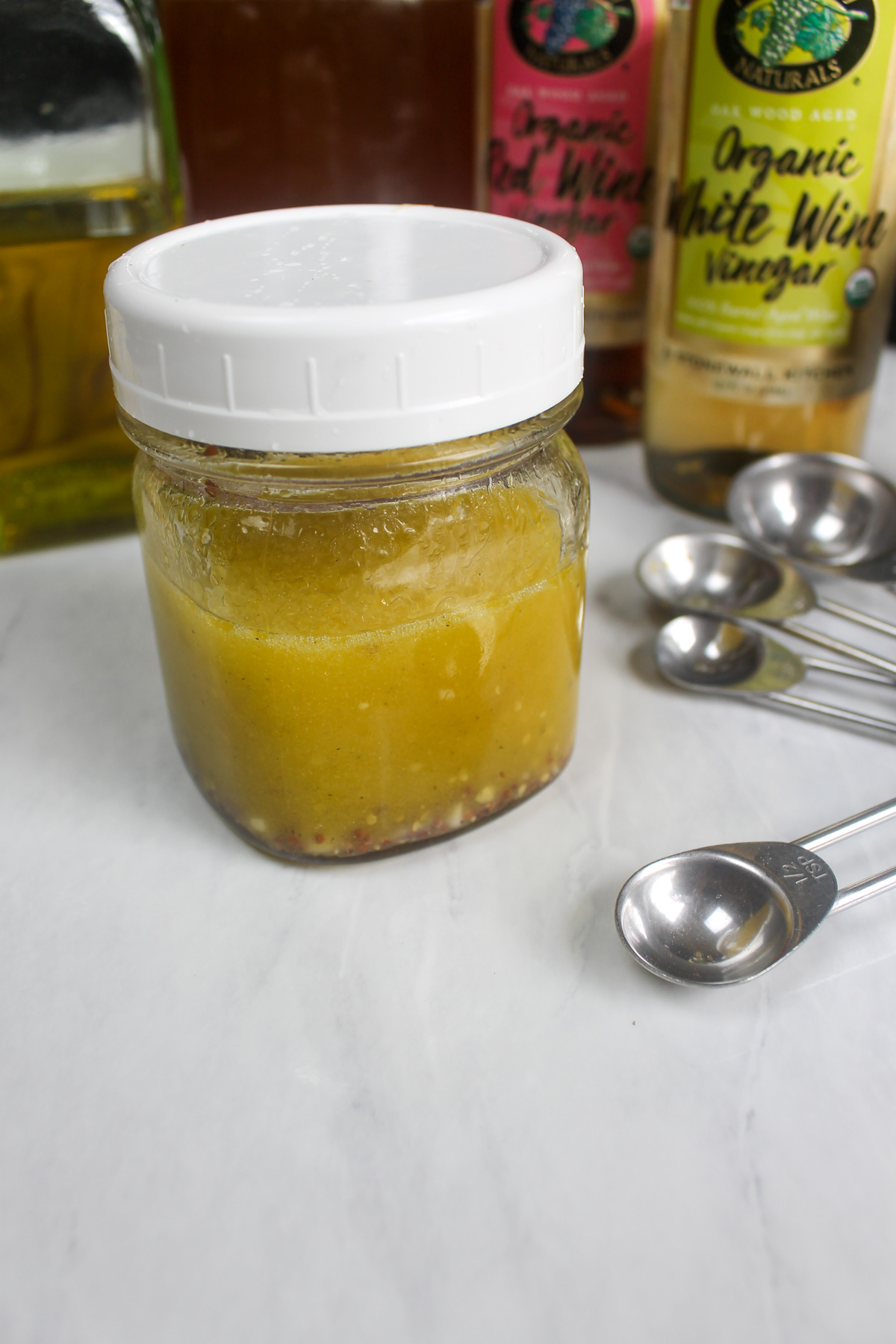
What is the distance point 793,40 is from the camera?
64cm

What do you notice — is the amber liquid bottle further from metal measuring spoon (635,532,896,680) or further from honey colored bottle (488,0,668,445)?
metal measuring spoon (635,532,896,680)

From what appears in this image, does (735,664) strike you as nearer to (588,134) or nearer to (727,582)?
(727,582)

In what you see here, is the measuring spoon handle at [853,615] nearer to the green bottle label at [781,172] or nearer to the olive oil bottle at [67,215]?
the green bottle label at [781,172]

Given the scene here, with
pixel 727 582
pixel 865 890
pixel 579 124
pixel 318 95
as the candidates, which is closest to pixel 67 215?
pixel 318 95

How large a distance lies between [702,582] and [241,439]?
15.6 inches

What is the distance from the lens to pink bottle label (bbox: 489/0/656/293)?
75 cm

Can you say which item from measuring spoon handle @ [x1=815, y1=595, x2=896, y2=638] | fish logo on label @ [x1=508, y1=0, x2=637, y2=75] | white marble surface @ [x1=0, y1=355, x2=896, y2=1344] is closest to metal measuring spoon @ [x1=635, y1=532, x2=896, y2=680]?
measuring spoon handle @ [x1=815, y1=595, x2=896, y2=638]

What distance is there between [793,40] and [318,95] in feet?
1.14

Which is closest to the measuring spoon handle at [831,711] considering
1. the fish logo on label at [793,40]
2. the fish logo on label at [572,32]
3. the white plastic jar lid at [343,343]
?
the white plastic jar lid at [343,343]

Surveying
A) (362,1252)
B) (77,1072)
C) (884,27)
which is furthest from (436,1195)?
(884,27)

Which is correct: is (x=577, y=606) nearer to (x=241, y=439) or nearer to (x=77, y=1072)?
(x=241, y=439)

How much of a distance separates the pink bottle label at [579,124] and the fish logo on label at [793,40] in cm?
12

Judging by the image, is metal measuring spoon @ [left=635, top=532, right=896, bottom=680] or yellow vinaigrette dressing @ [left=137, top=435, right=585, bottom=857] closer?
yellow vinaigrette dressing @ [left=137, top=435, right=585, bottom=857]

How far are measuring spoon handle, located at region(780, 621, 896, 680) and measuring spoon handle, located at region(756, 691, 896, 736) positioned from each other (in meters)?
0.04
